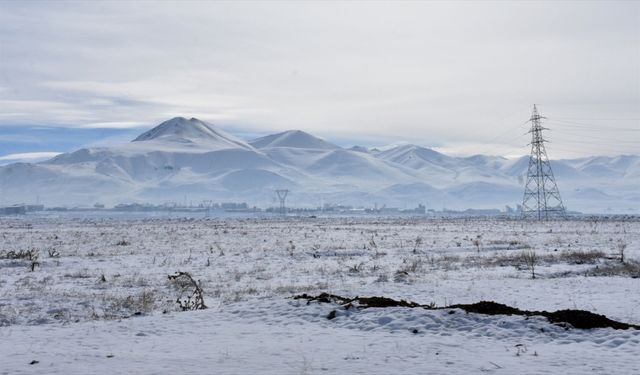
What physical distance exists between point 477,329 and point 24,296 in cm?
1399

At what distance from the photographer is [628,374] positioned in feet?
32.9

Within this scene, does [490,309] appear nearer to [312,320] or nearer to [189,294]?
[312,320]

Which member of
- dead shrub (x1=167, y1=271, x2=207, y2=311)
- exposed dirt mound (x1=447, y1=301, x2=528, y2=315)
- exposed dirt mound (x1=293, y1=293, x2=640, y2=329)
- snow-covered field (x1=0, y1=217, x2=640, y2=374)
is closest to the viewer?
snow-covered field (x1=0, y1=217, x2=640, y2=374)

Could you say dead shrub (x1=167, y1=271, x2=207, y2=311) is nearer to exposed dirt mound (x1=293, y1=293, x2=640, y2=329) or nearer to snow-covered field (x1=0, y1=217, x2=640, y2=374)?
snow-covered field (x1=0, y1=217, x2=640, y2=374)

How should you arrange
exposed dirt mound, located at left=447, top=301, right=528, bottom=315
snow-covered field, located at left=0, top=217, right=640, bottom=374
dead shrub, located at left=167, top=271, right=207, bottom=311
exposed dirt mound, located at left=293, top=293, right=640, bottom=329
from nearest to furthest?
1. snow-covered field, located at left=0, top=217, right=640, bottom=374
2. exposed dirt mound, located at left=293, top=293, right=640, bottom=329
3. exposed dirt mound, located at left=447, top=301, right=528, bottom=315
4. dead shrub, located at left=167, top=271, right=207, bottom=311

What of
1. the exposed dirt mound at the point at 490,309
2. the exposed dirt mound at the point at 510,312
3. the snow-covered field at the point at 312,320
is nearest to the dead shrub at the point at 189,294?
the snow-covered field at the point at 312,320

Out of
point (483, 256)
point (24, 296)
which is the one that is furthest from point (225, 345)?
point (483, 256)

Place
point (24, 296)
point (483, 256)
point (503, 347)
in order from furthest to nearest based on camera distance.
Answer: point (483, 256) < point (24, 296) < point (503, 347)

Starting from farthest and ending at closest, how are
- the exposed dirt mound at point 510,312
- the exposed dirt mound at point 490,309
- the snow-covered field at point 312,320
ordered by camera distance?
the exposed dirt mound at point 490,309 < the exposed dirt mound at point 510,312 < the snow-covered field at point 312,320

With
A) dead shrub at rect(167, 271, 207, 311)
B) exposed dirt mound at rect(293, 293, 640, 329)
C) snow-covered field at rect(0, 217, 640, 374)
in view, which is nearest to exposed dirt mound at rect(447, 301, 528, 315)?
exposed dirt mound at rect(293, 293, 640, 329)

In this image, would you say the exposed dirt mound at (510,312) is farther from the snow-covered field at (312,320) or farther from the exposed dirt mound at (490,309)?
the snow-covered field at (312,320)

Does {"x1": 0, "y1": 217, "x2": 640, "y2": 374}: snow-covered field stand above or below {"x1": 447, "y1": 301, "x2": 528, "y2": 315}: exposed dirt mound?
below

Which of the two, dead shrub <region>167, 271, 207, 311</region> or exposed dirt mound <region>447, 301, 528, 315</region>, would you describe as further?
dead shrub <region>167, 271, 207, 311</region>

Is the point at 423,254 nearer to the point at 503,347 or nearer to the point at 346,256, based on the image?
the point at 346,256
